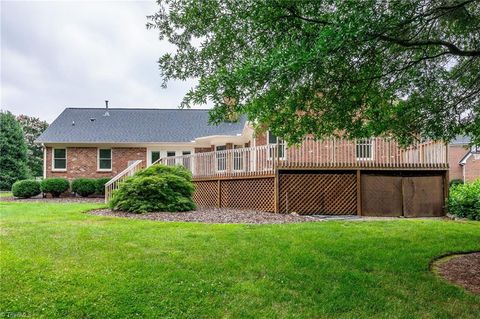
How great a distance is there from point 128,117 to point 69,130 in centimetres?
A: 395

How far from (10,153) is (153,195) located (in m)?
23.8

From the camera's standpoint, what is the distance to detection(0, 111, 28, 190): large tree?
29969mm

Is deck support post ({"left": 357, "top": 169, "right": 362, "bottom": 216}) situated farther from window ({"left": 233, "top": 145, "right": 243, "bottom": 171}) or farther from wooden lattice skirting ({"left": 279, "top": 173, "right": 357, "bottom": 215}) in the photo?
window ({"left": 233, "top": 145, "right": 243, "bottom": 171})

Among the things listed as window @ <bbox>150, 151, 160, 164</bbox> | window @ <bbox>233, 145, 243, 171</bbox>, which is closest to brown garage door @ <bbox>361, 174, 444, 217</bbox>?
window @ <bbox>233, 145, 243, 171</bbox>

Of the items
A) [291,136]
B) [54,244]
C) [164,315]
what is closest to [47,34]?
[54,244]

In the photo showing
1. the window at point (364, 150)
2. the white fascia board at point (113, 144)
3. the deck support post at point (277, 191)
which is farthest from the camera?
the white fascia board at point (113, 144)

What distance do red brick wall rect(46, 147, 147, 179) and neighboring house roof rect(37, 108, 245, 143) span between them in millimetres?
714

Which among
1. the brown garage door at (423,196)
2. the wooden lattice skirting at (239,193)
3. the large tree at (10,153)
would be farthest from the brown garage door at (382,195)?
the large tree at (10,153)

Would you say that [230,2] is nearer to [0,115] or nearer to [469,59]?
[469,59]

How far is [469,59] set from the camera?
7367 mm

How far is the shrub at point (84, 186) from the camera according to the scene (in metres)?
20.6

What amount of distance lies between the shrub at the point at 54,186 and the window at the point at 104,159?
270 cm

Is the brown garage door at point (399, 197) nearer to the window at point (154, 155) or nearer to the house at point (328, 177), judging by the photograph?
the house at point (328, 177)

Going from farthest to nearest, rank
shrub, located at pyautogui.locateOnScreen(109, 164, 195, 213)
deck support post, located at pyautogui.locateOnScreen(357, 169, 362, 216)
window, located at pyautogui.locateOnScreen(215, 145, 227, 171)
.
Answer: window, located at pyautogui.locateOnScreen(215, 145, 227, 171) → deck support post, located at pyautogui.locateOnScreen(357, 169, 362, 216) → shrub, located at pyautogui.locateOnScreen(109, 164, 195, 213)
